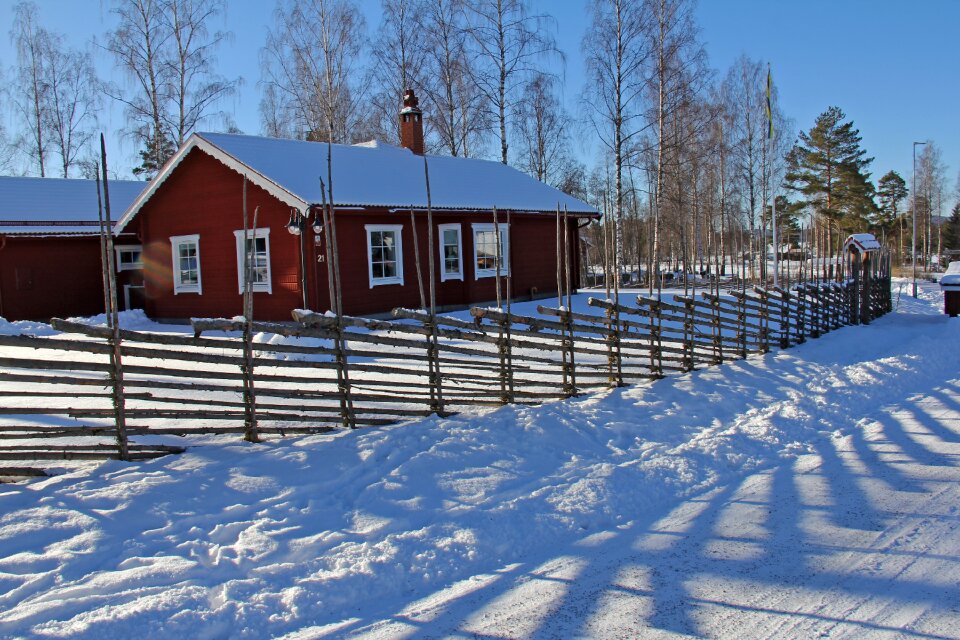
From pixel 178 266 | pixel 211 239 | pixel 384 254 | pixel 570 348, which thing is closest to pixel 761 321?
pixel 570 348

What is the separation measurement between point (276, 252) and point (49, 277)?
848 centimetres

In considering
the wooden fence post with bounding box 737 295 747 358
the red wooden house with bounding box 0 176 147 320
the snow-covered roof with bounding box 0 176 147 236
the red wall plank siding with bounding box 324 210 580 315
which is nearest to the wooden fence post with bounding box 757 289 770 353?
the wooden fence post with bounding box 737 295 747 358

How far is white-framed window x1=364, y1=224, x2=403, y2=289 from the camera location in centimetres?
1595

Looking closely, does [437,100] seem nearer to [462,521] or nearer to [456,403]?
[456,403]

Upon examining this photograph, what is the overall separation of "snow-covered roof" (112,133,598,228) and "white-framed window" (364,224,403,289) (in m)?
0.77

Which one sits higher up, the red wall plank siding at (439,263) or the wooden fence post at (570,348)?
the red wall plank siding at (439,263)

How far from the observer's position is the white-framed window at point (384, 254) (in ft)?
52.3

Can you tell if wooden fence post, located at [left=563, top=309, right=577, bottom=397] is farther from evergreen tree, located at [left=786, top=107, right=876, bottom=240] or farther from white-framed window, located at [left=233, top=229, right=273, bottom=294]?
evergreen tree, located at [left=786, top=107, right=876, bottom=240]

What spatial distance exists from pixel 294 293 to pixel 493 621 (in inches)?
489

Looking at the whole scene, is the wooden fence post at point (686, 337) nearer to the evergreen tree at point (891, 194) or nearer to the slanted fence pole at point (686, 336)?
the slanted fence pole at point (686, 336)

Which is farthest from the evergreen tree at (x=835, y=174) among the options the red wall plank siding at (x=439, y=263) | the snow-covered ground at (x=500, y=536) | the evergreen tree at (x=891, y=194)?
the snow-covered ground at (x=500, y=536)

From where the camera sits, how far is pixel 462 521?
487 centimetres

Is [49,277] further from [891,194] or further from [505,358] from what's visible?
[891,194]

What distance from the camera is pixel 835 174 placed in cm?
4494
